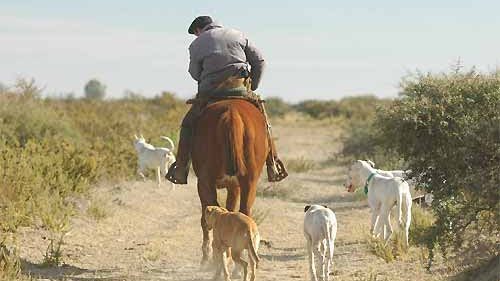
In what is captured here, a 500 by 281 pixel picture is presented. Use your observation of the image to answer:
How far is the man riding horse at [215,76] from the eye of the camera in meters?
9.52

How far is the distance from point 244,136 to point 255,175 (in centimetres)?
44

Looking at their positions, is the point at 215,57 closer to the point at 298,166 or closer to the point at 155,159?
the point at 155,159

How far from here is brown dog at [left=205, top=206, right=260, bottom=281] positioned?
27.1ft

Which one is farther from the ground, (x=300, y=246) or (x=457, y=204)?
(x=457, y=204)

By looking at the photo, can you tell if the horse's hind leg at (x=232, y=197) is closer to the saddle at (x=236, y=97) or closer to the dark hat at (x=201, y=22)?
the saddle at (x=236, y=97)

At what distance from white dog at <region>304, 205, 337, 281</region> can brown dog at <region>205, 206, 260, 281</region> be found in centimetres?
65

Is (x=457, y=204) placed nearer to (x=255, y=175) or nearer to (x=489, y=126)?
(x=489, y=126)

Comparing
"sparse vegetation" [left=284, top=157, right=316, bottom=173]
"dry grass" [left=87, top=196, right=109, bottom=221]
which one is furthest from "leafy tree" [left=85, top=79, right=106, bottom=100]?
"dry grass" [left=87, top=196, right=109, bottom=221]

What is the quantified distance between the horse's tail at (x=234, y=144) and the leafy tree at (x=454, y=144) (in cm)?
158

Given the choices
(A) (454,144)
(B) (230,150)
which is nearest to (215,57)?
(B) (230,150)

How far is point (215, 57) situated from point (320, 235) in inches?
90.7

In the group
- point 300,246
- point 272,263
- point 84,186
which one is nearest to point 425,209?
point 300,246

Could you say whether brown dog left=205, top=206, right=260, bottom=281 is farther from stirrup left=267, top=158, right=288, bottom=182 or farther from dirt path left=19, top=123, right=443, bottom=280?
stirrup left=267, top=158, right=288, bottom=182

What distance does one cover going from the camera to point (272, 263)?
10297 mm
